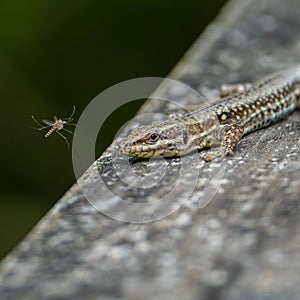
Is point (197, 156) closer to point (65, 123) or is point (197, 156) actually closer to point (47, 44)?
point (65, 123)

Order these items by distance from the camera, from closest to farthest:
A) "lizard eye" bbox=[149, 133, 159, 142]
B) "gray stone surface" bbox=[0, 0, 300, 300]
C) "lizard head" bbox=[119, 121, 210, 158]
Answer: "gray stone surface" bbox=[0, 0, 300, 300]
"lizard head" bbox=[119, 121, 210, 158]
"lizard eye" bbox=[149, 133, 159, 142]

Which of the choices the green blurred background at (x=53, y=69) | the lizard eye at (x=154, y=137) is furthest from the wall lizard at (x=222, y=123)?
the green blurred background at (x=53, y=69)

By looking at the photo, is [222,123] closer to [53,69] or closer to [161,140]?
[161,140]

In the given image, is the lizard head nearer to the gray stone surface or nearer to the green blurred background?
the gray stone surface

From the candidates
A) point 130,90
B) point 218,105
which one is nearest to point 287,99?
point 218,105

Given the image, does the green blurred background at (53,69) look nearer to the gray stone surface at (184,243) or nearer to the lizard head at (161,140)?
the lizard head at (161,140)

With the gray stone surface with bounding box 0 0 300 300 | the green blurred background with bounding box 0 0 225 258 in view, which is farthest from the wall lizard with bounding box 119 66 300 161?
the green blurred background with bounding box 0 0 225 258

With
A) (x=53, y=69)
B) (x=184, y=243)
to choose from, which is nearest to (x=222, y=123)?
(x=184, y=243)
